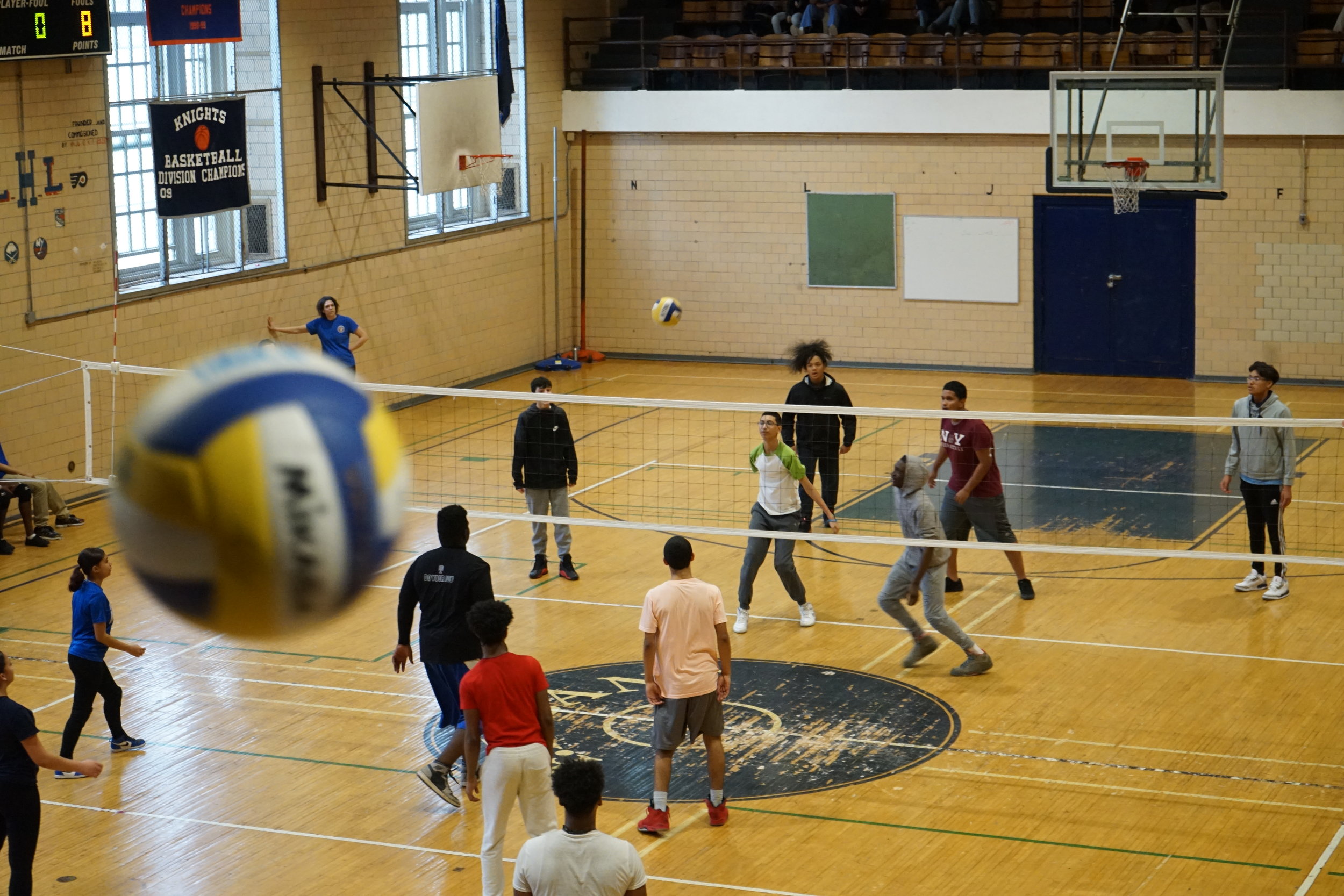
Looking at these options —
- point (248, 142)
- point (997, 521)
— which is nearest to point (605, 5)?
point (248, 142)

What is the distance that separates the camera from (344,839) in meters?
8.95

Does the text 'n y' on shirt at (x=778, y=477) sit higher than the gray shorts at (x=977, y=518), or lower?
higher

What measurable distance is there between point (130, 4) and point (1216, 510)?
12.3 m

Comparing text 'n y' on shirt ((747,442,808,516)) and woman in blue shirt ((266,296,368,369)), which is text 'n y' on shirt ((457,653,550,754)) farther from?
woman in blue shirt ((266,296,368,369))

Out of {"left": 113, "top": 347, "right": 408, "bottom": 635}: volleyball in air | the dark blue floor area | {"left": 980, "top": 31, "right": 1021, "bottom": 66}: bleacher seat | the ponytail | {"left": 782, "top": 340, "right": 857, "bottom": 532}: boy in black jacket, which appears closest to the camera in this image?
{"left": 113, "top": 347, "right": 408, "bottom": 635}: volleyball in air

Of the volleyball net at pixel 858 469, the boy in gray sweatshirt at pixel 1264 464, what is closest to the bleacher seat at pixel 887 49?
the volleyball net at pixel 858 469

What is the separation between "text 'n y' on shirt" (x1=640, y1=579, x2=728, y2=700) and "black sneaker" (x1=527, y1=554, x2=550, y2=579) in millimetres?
5342

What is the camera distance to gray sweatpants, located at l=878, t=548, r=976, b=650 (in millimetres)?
10984

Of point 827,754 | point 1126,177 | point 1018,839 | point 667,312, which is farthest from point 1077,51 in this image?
point 1018,839

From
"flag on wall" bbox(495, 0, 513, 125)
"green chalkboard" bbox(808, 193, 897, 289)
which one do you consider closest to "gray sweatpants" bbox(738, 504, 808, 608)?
"flag on wall" bbox(495, 0, 513, 125)

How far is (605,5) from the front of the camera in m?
26.5

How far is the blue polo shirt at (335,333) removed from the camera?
18531mm

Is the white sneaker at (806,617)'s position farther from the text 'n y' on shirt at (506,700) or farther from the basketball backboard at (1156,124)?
the basketball backboard at (1156,124)

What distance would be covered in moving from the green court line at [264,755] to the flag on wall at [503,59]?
45.0ft
